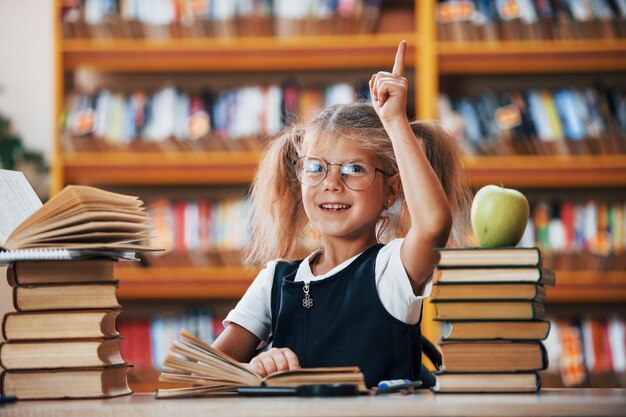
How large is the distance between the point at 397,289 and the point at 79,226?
0.59 meters

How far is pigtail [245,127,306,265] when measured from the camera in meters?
1.99

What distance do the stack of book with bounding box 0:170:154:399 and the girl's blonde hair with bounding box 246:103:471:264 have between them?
560 mm

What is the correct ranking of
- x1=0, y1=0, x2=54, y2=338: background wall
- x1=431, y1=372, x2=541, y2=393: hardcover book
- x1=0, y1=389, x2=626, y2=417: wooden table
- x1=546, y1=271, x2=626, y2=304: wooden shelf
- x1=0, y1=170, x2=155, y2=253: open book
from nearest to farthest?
x1=0, y1=389, x2=626, y2=417: wooden table
x1=431, y1=372, x2=541, y2=393: hardcover book
x1=0, y1=170, x2=155, y2=253: open book
x1=546, y1=271, x2=626, y2=304: wooden shelf
x1=0, y1=0, x2=54, y2=338: background wall

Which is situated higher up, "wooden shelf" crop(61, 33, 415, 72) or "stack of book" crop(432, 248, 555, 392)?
"wooden shelf" crop(61, 33, 415, 72)

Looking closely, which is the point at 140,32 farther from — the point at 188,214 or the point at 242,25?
the point at 188,214

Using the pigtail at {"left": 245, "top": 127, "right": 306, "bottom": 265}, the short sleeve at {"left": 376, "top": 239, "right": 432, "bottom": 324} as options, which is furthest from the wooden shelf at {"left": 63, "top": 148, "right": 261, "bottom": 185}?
the short sleeve at {"left": 376, "top": 239, "right": 432, "bottom": 324}

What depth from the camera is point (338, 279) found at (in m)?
1.72

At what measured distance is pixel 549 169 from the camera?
3582 mm

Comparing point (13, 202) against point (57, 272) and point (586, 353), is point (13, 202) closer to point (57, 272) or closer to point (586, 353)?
point (57, 272)

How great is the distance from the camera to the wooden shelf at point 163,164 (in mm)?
3674

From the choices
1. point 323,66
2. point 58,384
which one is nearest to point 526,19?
point 323,66

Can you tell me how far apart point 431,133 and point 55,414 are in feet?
3.16

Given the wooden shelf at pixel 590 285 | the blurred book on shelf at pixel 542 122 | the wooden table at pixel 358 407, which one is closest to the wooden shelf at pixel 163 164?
the blurred book on shelf at pixel 542 122

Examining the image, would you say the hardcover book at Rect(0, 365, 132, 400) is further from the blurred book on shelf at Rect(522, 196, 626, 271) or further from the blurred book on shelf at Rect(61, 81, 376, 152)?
the blurred book on shelf at Rect(522, 196, 626, 271)
